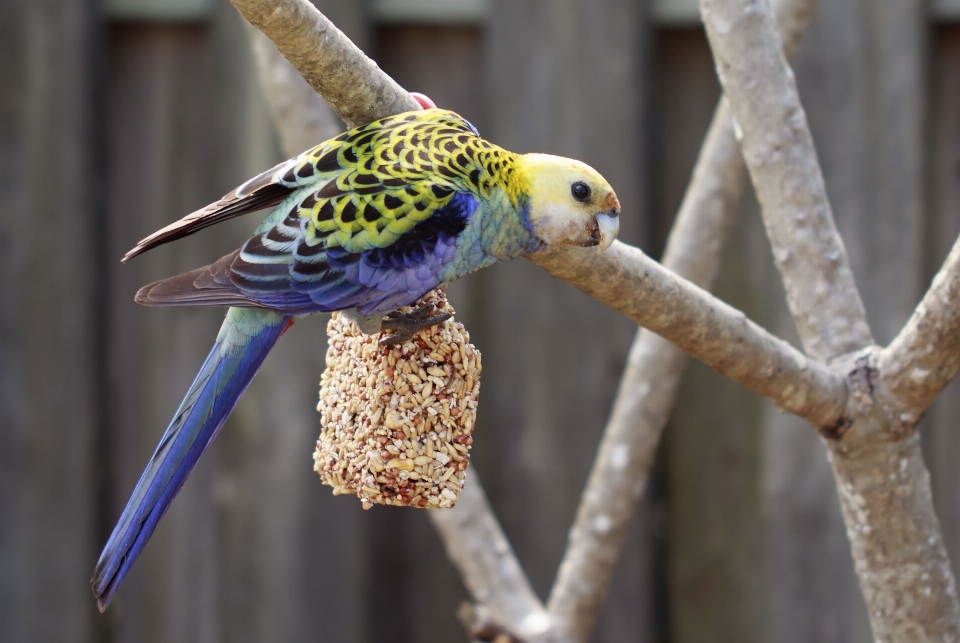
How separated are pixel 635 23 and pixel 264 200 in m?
1.14

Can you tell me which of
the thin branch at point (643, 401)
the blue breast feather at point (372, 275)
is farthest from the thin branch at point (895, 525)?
the blue breast feather at point (372, 275)

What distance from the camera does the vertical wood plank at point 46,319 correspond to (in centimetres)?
213

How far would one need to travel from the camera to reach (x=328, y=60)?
1.27 m

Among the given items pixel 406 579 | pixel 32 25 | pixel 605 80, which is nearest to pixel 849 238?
pixel 605 80

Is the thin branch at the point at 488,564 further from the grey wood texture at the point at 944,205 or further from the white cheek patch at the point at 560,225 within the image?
the grey wood texture at the point at 944,205

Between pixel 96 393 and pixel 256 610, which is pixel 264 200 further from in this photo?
pixel 256 610

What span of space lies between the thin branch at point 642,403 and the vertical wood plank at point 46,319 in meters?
1.09

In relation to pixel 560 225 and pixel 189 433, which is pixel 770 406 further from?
pixel 189 433

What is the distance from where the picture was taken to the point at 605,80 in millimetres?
2209

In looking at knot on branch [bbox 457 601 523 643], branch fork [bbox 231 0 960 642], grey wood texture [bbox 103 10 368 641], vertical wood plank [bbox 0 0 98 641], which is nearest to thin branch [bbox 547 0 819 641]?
knot on branch [bbox 457 601 523 643]

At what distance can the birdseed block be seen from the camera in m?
1.34

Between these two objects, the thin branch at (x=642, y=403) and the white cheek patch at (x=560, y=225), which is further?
the thin branch at (x=642, y=403)

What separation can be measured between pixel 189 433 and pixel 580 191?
595mm

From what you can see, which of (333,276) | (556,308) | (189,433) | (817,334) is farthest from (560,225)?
(556,308)
